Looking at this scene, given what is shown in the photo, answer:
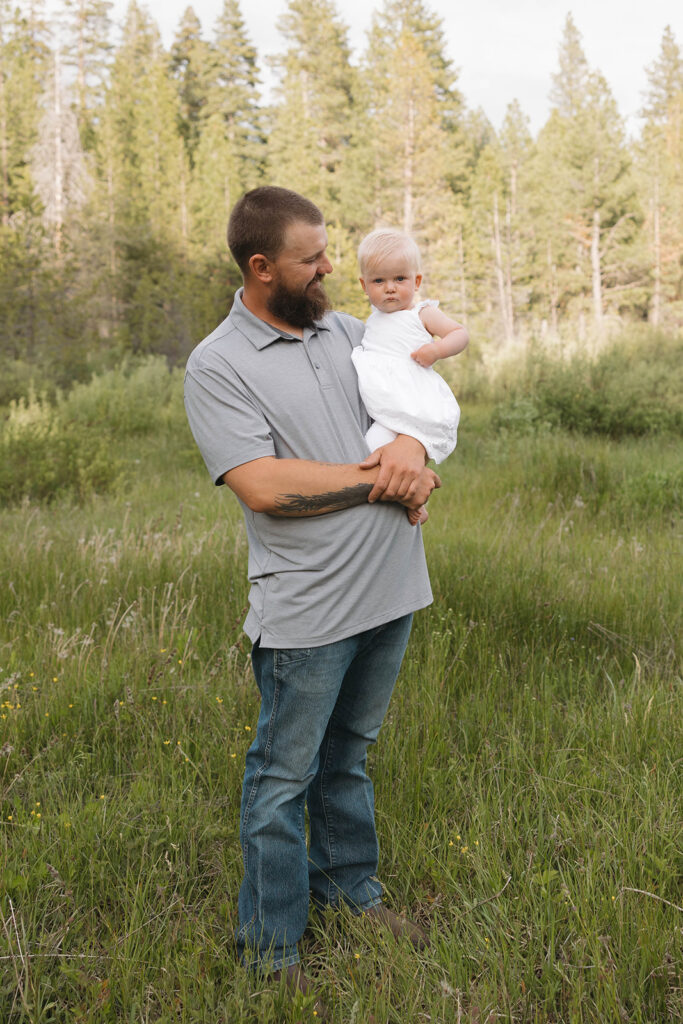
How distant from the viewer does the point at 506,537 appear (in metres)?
5.30

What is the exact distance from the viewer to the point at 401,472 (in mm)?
2186

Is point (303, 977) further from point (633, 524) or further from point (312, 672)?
point (633, 524)

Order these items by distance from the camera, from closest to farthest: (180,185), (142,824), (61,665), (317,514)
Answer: (317,514) < (142,824) < (61,665) < (180,185)

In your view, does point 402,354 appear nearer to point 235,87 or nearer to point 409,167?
point 409,167

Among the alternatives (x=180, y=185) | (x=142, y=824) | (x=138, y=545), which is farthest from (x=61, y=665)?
(x=180, y=185)

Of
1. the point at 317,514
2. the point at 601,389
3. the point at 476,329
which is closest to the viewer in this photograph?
the point at 317,514

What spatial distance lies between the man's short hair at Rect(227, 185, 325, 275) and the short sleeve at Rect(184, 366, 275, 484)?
316mm

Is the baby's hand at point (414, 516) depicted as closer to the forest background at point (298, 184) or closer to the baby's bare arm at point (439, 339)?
the baby's bare arm at point (439, 339)

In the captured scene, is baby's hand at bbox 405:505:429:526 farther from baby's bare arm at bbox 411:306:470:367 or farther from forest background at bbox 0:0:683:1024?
forest background at bbox 0:0:683:1024

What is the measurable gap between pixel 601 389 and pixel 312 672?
38.2 ft

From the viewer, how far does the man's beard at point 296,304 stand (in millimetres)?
2199

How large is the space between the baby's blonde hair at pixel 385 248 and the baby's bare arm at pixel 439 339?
17cm

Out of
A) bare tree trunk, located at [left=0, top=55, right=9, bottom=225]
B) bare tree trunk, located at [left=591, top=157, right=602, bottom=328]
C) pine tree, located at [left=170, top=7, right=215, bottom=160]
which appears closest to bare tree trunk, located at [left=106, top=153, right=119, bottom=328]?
bare tree trunk, located at [left=0, top=55, right=9, bottom=225]

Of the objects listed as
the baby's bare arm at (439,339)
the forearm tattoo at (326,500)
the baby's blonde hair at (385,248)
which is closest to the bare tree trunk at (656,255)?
the baby's bare arm at (439,339)
